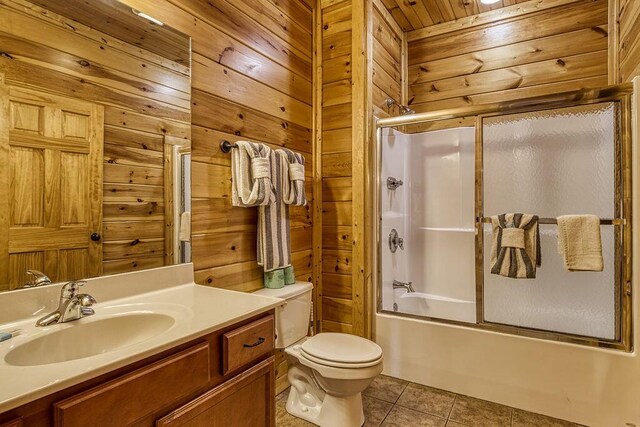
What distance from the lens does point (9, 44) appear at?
101 cm

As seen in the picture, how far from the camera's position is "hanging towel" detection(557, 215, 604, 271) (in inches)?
67.1

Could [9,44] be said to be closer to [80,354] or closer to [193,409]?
[80,354]

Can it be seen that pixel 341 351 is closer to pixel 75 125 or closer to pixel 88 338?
pixel 88 338

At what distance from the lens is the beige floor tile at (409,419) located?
1.76m

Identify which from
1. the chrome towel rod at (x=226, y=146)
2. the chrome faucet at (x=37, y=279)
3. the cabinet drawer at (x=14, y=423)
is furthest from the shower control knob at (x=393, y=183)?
the cabinet drawer at (x=14, y=423)

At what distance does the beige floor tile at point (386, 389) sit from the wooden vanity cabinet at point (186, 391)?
0.98 m

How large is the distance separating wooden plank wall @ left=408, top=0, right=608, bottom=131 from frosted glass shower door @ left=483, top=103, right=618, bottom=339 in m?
0.68

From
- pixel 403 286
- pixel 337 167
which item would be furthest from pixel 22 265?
pixel 403 286

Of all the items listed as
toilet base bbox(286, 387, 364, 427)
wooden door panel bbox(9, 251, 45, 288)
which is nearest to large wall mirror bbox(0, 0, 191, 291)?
wooden door panel bbox(9, 251, 45, 288)

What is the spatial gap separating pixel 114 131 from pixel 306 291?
4.06 feet

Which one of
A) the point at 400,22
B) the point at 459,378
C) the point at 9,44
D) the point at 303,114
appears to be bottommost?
the point at 459,378

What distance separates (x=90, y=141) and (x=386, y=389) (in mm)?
2024

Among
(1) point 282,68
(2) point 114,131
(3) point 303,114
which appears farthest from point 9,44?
(3) point 303,114

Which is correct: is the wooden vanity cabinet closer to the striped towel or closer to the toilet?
the toilet
